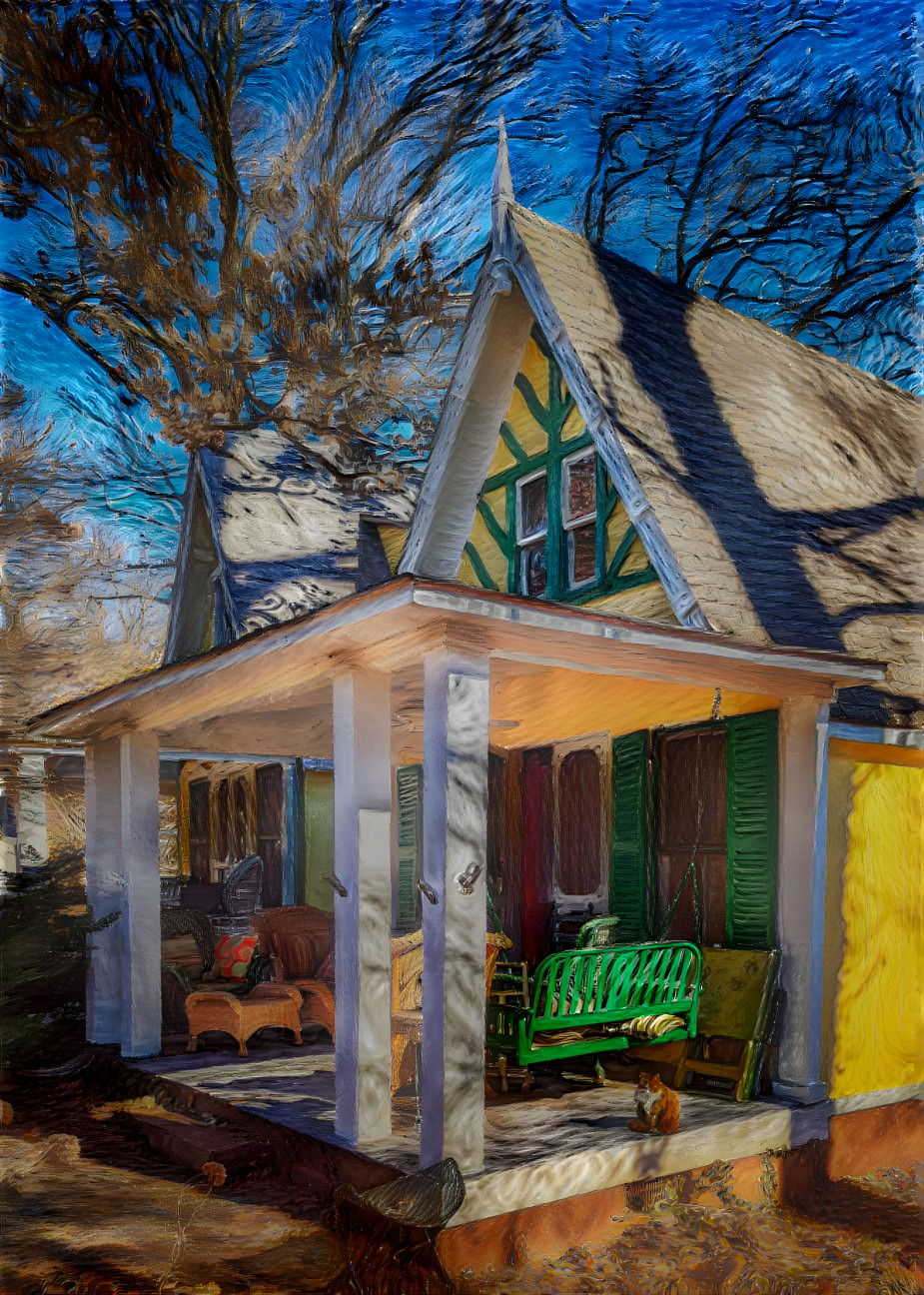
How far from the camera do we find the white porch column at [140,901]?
788 cm

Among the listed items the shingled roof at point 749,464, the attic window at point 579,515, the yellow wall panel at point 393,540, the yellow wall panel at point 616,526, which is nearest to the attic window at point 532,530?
the attic window at point 579,515

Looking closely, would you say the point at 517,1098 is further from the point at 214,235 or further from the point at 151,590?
the point at 151,590

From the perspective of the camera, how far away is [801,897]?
21.4 feet

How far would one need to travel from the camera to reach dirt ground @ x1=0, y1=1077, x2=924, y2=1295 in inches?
187

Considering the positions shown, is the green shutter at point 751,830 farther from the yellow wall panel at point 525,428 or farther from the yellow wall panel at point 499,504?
the yellow wall panel at point 499,504

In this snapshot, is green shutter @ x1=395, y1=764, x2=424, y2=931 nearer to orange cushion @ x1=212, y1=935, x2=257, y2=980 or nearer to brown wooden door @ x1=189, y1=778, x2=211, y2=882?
orange cushion @ x1=212, y1=935, x2=257, y2=980

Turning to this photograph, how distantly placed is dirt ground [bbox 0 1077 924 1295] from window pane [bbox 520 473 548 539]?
5705 mm

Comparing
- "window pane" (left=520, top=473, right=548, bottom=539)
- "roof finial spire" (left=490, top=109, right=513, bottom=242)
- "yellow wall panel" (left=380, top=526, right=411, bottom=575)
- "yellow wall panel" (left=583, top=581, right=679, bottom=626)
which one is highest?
"roof finial spire" (left=490, top=109, right=513, bottom=242)

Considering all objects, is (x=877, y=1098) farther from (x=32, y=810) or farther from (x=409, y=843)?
(x=32, y=810)

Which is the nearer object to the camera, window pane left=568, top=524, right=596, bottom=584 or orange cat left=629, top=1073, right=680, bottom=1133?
orange cat left=629, top=1073, right=680, bottom=1133

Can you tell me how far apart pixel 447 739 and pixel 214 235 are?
967cm

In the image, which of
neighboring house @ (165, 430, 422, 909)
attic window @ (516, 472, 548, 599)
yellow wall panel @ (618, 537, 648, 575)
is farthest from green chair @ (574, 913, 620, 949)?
neighboring house @ (165, 430, 422, 909)

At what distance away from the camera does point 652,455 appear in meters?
7.93

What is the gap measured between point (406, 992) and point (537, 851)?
276 cm
